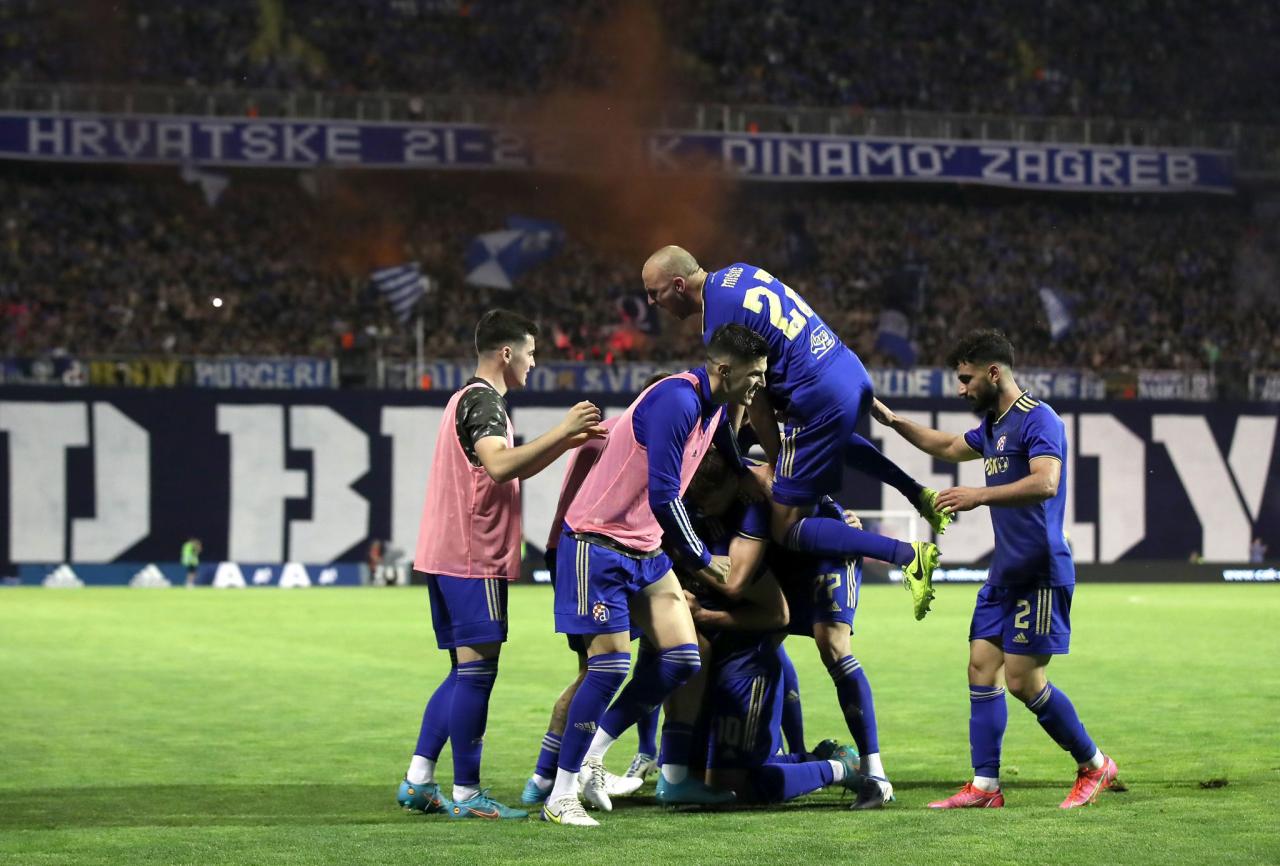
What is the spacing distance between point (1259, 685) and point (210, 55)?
126 ft

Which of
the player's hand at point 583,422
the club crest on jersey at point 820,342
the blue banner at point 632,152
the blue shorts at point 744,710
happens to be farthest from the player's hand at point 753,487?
the blue banner at point 632,152

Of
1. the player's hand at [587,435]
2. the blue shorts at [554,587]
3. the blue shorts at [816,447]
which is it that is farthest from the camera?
the blue shorts at [816,447]

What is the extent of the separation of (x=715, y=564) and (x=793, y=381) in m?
1.47

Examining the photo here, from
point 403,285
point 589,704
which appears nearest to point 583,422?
point 589,704

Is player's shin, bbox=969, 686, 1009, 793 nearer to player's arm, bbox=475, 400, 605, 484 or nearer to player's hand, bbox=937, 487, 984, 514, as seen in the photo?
player's hand, bbox=937, 487, 984, 514

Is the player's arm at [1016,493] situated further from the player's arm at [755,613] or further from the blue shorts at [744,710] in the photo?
the blue shorts at [744,710]

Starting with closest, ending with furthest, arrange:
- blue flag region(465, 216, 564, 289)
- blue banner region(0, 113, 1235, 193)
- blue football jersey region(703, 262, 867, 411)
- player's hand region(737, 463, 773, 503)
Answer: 1. player's hand region(737, 463, 773, 503)
2. blue football jersey region(703, 262, 867, 411)
3. blue banner region(0, 113, 1235, 193)
4. blue flag region(465, 216, 564, 289)

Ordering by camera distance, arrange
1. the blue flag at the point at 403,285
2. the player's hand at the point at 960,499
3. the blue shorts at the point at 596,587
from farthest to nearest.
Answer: the blue flag at the point at 403,285, the player's hand at the point at 960,499, the blue shorts at the point at 596,587

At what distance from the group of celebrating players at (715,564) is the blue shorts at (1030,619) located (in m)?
0.01

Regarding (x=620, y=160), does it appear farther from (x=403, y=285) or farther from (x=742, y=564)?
(x=742, y=564)

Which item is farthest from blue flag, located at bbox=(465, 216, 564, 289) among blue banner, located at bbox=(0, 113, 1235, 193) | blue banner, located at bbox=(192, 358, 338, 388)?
blue banner, located at bbox=(192, 358, 338, 388)

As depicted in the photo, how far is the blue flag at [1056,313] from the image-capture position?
4578cm

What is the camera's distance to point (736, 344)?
8383mm

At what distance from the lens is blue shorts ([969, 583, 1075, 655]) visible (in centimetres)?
910
